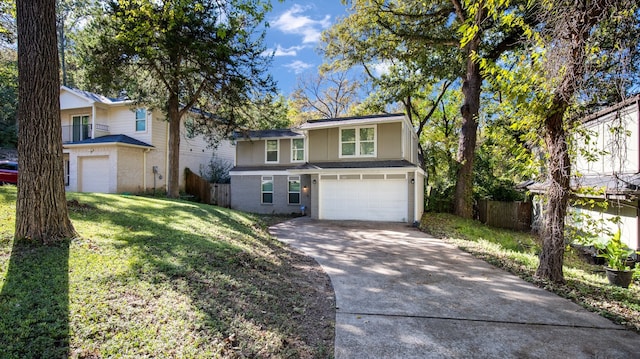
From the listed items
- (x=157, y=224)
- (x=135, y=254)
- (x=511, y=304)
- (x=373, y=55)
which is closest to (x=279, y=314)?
(x=135, y=254)

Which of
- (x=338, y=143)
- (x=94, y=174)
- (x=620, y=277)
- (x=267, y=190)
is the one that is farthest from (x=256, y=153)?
(x=620, y=277)

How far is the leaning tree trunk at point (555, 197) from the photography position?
517cm

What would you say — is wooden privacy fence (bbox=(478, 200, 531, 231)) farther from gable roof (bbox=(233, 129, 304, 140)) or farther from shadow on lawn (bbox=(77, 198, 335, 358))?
shadow on lawn (bbox=(77, 198, 335, 358))

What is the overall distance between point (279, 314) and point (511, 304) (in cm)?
334

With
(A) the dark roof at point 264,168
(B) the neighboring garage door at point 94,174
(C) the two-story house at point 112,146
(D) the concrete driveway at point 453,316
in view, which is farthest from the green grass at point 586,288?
(B) the neighboring garage door at point 94,174

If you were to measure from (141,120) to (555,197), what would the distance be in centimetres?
2007

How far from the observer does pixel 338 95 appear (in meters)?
28.0

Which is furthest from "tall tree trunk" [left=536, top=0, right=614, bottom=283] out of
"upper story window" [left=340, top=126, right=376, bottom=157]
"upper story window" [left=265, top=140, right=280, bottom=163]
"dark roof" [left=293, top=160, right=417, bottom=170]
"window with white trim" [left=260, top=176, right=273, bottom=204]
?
"upper story window" [left=265, top=140, right=280, bottom=163]

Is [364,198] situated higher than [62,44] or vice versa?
[62,44]

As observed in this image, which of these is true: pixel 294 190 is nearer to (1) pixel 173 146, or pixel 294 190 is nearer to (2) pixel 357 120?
(2) pixel 357 120

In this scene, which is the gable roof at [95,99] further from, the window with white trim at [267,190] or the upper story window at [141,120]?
the window with white trim at [267,190]

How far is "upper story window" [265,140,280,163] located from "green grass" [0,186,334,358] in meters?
11.6

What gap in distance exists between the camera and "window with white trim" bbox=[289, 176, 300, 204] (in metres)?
17.0

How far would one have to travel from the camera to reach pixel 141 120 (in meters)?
18.5
